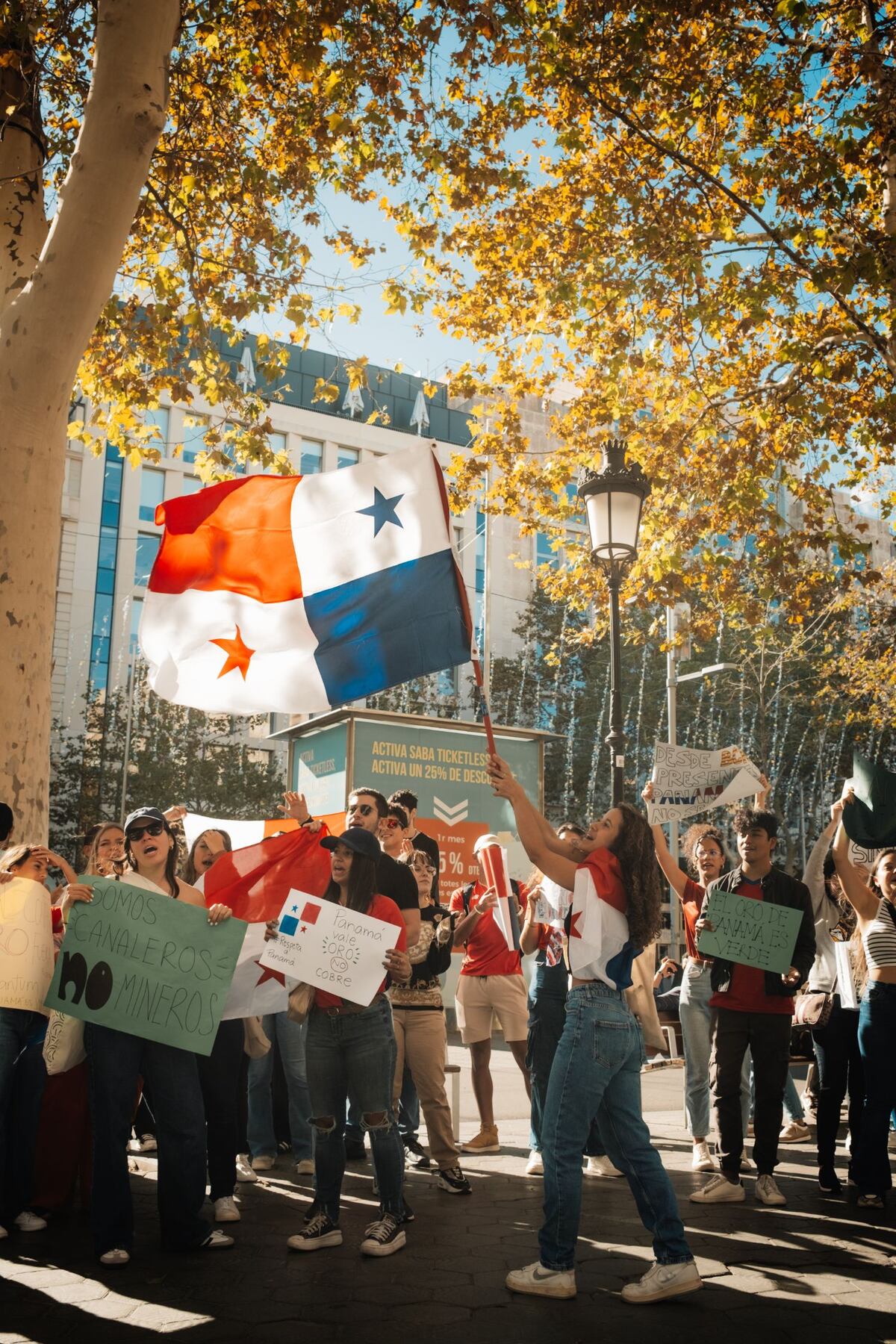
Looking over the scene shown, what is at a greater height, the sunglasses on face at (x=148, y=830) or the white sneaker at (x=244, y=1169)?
the sunglasses on face at (x=148, y=830)

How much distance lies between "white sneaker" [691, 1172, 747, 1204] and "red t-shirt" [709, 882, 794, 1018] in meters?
0.97

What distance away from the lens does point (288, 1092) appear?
308 inches

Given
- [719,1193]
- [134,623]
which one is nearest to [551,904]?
[719,1193]

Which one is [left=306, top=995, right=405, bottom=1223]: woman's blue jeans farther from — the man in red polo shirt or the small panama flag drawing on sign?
the man in red polo shirt

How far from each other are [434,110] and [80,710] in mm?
38123

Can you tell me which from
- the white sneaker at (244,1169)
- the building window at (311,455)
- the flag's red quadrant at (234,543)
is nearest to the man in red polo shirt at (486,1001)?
the white sneaker at (244,1169)

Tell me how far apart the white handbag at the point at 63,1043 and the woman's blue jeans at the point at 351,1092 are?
111cm

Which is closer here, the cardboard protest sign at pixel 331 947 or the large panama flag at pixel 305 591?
the cardboard protest sign at pixel 331 947

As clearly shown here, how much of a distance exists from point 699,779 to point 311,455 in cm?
4596

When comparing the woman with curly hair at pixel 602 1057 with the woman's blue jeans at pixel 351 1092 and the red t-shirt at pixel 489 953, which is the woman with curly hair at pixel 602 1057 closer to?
the woman's blue jeans at pixel 351 1092

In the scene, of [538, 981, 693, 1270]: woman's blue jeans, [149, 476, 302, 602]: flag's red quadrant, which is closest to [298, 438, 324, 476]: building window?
[149, 476, 302, 602]: flag's red quadrant

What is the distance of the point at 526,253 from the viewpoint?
13.0m

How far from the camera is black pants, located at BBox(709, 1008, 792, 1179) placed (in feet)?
22.3

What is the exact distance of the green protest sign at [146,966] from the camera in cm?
543
